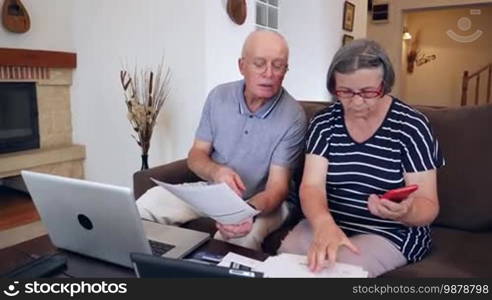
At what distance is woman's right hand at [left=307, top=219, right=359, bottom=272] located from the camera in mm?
925

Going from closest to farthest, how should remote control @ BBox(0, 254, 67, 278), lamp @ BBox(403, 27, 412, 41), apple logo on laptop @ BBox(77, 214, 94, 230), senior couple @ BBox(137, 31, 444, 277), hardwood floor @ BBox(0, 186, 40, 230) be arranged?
remote control @ BBox(0, 254, 67, 278)
apple logo on laptop @ BBox(77, 214, 94, 230)
senior couple @ BBox(137, 31, 444, 277)
hardwood floor @ BBox(0, 186, 40, 230)
lamp @ BBox(403, 27, 412, 41)

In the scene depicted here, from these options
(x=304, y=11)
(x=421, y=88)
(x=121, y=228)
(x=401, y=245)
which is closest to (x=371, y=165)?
(x=401, y=245)

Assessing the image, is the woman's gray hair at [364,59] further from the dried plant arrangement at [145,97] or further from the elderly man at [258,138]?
the dried plant arrangement at [145,97]

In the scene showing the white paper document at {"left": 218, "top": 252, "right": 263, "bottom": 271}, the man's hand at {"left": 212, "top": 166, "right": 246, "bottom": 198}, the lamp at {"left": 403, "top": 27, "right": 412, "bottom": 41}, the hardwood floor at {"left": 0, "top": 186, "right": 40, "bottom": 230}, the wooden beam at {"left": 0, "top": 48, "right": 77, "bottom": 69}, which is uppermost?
the lamp at {"left": 403, "top": 27, "right": 412, "bottom": 41}

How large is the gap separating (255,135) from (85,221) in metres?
0.77

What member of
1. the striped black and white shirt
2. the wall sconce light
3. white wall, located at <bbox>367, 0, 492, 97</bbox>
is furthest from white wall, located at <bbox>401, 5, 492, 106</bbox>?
the striped black and white shirt

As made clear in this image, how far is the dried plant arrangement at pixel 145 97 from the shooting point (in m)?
2.58

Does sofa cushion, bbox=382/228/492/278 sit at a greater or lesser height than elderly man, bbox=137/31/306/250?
lesser

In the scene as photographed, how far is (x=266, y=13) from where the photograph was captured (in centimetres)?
335

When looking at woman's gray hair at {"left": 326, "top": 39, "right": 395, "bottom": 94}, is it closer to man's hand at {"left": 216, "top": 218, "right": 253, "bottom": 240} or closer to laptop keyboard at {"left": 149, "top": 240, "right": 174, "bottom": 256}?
man's hand at {"left": 216, "top": 218, "right": 253, "bottom": 240}

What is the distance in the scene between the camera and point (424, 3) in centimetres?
550

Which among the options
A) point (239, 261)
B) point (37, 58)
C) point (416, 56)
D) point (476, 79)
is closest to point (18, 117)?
point (37, 58)

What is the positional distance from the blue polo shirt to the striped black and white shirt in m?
0.21

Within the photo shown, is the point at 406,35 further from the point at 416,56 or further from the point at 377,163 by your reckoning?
the point at 377,163
